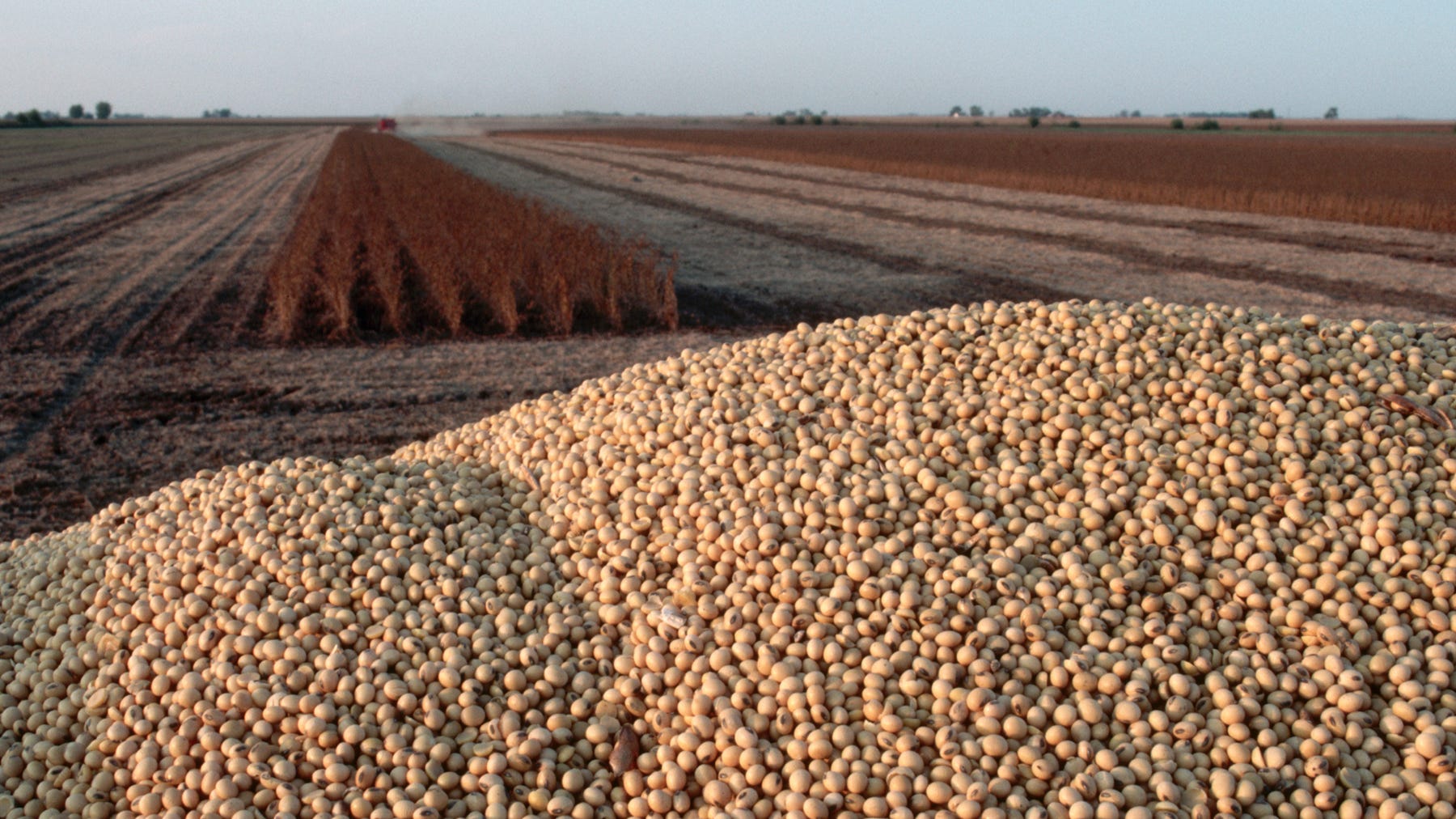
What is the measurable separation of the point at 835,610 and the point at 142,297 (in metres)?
10.3

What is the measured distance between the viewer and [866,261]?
502 inches

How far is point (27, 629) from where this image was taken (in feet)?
8.84

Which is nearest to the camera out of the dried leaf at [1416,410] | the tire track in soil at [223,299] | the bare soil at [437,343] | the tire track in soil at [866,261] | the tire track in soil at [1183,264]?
the dried leaf at [1416,410]

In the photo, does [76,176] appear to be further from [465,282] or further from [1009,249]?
[1009,249]

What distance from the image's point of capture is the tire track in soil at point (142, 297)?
6055 mm

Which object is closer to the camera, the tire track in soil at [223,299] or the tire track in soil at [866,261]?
the tire track in soil at [223,299]

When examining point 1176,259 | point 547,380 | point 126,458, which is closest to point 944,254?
point 1176,259

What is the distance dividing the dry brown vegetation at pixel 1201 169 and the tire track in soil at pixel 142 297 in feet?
53.8

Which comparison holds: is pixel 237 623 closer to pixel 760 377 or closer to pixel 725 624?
pixel 725 624

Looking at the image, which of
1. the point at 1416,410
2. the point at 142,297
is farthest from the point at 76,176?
the point at 1416,410

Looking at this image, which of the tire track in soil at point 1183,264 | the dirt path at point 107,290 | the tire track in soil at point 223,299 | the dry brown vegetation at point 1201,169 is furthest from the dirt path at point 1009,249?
the dirt path at point 107,290

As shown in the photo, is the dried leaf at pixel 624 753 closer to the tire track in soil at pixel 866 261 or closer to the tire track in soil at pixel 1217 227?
the tire track in soil at pixel 866 261

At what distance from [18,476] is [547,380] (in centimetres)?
322

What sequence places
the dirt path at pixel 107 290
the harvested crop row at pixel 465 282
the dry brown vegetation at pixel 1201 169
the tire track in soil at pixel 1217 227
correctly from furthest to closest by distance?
the dry brown vegetation at pixel 1201 169 < the tire track in soil at pixel 1217 227 < the harvested crop row at pixel 465 282 < the dirt path at pixel 107 290
